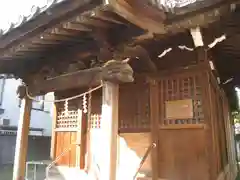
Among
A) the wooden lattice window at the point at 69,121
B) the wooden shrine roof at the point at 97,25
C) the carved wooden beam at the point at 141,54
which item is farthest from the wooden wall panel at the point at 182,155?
the wooden lattice window at the point at 69,121

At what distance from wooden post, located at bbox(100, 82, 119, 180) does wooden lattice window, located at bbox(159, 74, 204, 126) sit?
2.27 metres

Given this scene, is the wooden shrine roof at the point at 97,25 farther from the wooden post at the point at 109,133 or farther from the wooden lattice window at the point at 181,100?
the wooden lattice window at the point at 181,100

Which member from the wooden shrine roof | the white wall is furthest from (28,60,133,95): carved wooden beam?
the white wall

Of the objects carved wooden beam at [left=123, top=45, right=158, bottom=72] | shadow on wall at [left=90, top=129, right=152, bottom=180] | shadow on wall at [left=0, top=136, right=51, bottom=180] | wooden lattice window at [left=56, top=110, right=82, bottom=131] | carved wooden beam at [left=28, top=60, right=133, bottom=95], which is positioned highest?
carved wooden beam at [left=123, top=45, right=158, bottom=72]

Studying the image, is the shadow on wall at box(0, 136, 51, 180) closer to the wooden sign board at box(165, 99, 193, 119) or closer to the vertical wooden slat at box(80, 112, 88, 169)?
the vertical wooden slat at box(80, 112, 88, 169)

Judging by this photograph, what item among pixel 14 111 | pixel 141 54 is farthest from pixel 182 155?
pixel 14 111

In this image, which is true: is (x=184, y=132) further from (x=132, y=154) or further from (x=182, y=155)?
(x=132, y=154)

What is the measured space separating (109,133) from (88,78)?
3.61 feet

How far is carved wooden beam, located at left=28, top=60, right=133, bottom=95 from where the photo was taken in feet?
12.2

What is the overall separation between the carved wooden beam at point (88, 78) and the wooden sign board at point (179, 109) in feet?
6.82

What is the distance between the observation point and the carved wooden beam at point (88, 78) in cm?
372

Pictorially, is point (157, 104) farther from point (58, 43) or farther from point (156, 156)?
point (58, 43)

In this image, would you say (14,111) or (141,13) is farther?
(14,111)

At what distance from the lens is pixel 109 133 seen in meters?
3.56
